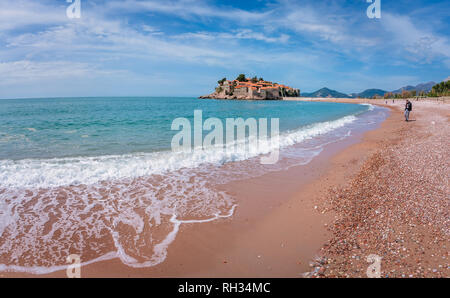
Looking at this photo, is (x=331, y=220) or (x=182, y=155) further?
(x=182, y=155)

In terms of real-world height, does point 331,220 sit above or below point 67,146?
below

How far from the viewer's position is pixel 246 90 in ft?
402

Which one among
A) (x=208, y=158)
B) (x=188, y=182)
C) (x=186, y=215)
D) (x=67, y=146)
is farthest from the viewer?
(x=67, y=146)

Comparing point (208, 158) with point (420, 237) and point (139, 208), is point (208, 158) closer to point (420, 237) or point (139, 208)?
point (139, 208)

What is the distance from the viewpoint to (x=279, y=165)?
29.6ft

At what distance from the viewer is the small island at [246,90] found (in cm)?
12219

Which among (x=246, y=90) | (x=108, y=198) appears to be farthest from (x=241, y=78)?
(x=108, y=198)

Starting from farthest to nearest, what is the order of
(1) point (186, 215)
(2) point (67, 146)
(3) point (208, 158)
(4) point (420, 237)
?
(2) point (67, 146) < (3) point (208, 158) < (1) point (186, 215) < (4) point (420, 237)

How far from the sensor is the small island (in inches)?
4811

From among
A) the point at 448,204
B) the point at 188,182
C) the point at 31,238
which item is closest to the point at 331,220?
the point at 448,204

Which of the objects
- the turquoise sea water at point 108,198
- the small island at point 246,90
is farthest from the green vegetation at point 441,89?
the turquoise sea water at point 108,198

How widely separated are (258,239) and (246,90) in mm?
123778

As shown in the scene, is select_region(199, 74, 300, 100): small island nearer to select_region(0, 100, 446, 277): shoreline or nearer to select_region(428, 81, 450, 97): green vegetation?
select_region(428, 81, 450, 97): green vegetation

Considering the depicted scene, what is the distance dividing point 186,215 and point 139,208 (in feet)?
4.11
